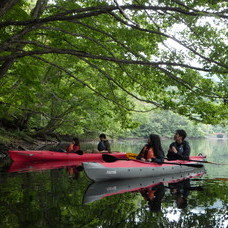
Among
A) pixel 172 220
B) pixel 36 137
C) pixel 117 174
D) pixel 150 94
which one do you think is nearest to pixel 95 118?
pixel 36 137

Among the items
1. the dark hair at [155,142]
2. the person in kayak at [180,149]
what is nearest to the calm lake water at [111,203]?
the dark hair at [155,142]

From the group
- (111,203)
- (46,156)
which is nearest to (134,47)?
(111,203)

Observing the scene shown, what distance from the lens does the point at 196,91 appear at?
7.93 meters

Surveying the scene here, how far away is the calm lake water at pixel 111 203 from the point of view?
179 inches

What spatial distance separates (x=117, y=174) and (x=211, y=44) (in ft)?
13.9

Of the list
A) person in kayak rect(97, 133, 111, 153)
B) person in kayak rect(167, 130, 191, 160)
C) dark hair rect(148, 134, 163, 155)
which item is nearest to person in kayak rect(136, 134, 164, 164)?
dark hair rect(148, 134, 163, 155)

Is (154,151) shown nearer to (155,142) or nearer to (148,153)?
(148,153)

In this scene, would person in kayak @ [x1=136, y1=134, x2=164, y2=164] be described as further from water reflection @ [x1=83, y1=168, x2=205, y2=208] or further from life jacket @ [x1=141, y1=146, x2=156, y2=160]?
water reflection @ [x1=83, y1=168, x2=205, y2=208]

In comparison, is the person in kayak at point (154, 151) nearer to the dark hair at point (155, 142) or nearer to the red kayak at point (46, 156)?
the dark hair at point (155, 142)

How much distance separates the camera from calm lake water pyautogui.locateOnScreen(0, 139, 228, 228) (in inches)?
179

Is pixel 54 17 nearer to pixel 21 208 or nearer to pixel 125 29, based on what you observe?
pixel 125 29

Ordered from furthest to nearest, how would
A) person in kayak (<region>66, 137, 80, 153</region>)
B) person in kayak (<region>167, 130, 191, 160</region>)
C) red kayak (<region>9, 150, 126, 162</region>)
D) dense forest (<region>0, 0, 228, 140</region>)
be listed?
1. person in kayak (<region>66, 137, 80, 153</region>)
2. red kayak (<region>9, 150, 126, 162</region>)
3. person in kayak (<region>167, 130, 191, 160</region>)
4. dense forest (<region>0, 0, 228, 140</region>)

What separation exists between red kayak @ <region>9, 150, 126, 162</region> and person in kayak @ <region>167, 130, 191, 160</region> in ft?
10.6

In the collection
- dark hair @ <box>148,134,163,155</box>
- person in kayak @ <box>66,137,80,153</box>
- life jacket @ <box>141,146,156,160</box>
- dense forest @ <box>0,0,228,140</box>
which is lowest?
person in kayak @ <box>66,137,80,153</box>
